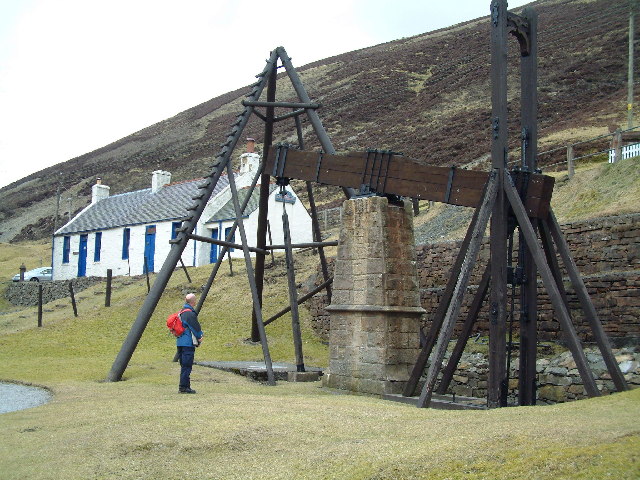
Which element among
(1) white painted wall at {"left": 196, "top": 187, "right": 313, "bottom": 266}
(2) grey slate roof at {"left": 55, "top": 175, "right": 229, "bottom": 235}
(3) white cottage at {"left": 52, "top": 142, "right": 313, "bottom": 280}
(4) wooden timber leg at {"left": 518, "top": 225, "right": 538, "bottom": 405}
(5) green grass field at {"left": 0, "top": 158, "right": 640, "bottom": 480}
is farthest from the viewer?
(2) grey slate roof at {"left": 55, "top": 175, "right": 229, "bottom": 235}

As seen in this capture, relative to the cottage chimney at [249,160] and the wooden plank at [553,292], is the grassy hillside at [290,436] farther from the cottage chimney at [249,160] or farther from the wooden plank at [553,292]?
the cottage chimney at [249,160]

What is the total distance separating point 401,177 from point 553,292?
3.67 m

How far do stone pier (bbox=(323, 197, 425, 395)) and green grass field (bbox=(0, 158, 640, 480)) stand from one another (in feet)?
2.43

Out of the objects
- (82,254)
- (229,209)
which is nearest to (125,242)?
(82,254)

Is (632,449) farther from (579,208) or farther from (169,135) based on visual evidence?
(169,135)

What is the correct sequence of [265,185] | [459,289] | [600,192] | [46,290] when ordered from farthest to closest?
[46,290] < [600,192] < [265,185] < [459,289]

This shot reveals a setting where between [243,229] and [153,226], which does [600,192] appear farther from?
[153,226]

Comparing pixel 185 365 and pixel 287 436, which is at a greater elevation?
pixel 185 365

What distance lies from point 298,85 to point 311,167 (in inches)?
112

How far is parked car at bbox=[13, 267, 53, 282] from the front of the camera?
46.2 meters

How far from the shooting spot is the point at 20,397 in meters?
12.3

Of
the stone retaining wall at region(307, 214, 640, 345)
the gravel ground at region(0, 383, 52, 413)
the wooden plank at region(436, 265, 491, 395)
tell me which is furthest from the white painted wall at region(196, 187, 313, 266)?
the wooden plank at region(436, 265, 491, 395)

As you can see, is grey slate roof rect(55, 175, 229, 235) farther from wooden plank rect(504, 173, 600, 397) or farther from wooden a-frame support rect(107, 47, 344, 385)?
wooden plank rect(504, 173, 600, 397)

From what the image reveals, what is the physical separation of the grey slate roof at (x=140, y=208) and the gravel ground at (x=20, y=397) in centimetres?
2490
